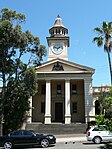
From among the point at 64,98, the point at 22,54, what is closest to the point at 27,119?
the point at 64,98

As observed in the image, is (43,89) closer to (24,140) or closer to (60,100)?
(60,100)

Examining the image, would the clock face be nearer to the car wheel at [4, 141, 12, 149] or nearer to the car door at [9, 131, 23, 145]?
the car door at [9, 131, 23, 145]

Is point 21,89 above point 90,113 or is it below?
above

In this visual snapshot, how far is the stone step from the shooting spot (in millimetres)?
31500

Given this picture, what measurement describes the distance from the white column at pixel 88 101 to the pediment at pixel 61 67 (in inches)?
66.8

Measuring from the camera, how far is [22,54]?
2867 centimetres

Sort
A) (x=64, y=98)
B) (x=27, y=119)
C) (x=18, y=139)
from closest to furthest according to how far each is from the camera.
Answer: (x=18, y=139) < (x=27, y=119) < (x=64, y=98)

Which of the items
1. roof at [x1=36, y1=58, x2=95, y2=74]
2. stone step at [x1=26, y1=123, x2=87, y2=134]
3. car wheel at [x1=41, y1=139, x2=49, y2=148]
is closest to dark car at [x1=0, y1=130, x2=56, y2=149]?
car wheel at [x1=41, y1=139, x2=49, y2=148]

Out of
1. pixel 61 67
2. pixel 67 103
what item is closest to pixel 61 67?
pixel 61 67

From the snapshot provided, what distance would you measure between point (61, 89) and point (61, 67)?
148 inches

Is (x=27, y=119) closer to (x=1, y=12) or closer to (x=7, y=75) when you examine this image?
(x=7, y=75)

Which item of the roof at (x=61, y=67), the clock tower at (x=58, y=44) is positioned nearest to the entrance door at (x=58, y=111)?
the roof at (x=61, y=67)

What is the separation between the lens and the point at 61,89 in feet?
127

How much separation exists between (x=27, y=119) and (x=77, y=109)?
772 centimetres
